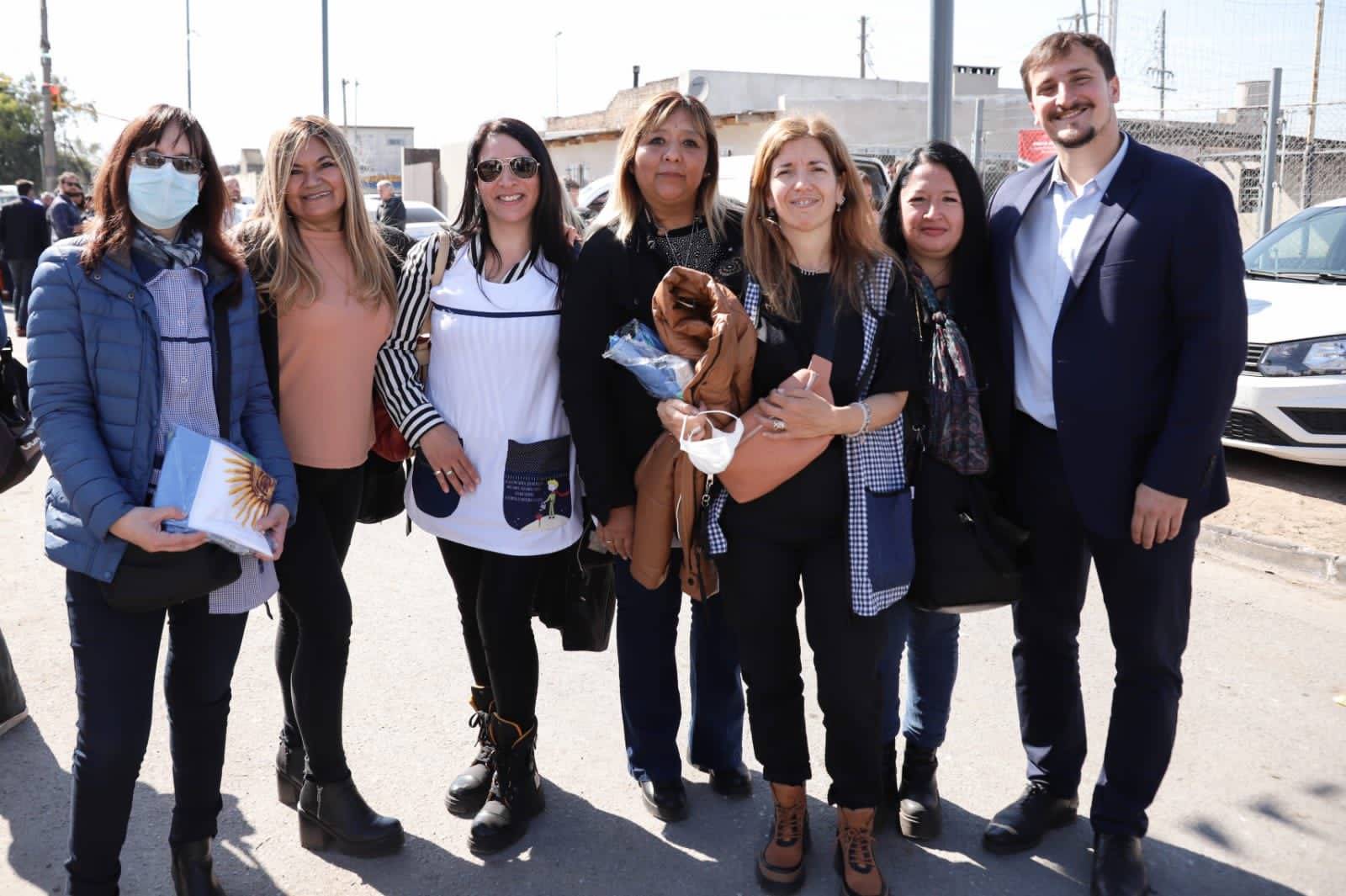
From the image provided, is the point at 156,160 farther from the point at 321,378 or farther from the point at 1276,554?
the point at 1276,554

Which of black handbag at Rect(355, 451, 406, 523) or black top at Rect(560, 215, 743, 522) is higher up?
black top at Rect(560, 215, 743, 522)

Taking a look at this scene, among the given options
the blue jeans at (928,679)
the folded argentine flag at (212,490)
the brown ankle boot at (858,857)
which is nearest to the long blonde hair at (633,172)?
the folded argentine flag at (212,490)

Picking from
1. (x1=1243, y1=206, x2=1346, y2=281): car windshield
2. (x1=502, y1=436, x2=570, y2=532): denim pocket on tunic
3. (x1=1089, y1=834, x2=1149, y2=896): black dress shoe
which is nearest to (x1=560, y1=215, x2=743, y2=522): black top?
(x1=502, y1=436, x2=570, y2=532): denim pocket on tunic

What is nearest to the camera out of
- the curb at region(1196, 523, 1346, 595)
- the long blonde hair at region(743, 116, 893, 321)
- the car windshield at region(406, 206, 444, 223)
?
the long blonde hair at region(743, 116, 893, 321)

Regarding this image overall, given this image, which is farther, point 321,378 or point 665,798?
point 665,798

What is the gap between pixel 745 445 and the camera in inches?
113

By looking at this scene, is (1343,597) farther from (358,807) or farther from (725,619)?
(358,807)

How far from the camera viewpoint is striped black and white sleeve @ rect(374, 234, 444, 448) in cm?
329

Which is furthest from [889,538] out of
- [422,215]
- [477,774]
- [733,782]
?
[422,215]

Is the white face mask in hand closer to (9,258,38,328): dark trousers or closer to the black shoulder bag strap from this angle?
the black shoulder bag strap

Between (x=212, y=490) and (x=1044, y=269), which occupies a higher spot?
(x=1044, y=269)

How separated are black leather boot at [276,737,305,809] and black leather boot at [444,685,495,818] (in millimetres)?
460

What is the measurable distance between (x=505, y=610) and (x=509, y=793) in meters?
0.56

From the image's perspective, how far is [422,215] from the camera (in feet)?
78.5
